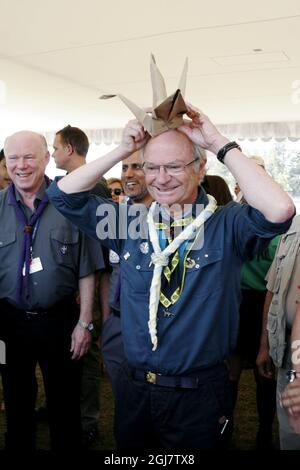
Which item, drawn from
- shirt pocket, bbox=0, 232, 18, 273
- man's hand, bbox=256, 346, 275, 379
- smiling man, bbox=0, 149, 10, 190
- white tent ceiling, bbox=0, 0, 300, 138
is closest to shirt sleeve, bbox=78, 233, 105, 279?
shirt pocket, bbox=0, 232, 18, 273

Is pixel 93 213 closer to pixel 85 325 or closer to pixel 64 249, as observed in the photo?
pixel 64 249

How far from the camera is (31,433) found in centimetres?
192

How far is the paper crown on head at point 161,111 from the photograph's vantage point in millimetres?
1272

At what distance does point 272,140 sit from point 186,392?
7780mm

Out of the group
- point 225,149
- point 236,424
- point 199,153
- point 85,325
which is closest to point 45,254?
point 85,325

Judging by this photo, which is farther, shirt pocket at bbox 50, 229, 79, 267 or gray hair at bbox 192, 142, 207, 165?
shirt pocket at bbox 50, 229, 79, 267

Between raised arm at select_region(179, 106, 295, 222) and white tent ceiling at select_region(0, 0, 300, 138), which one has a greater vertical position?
white tent ceiling at select_region(0, 0, 300, 138)

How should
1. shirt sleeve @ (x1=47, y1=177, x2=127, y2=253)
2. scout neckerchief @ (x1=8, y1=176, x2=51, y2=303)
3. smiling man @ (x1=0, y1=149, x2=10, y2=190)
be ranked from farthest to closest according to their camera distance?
smiling man @ (x1=0, y1=149, x2=10, y2=190)
scout neckerchief @ (x1=8, y1=176, x2=51, y2=303)
shirt sleeve @ (x1=47, y1=177, x2=127, y2=253)

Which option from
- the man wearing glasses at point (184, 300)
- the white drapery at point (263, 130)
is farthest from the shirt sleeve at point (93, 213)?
the white drapery at point (263, 130)

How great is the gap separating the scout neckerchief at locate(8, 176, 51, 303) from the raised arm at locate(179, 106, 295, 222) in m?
0.81

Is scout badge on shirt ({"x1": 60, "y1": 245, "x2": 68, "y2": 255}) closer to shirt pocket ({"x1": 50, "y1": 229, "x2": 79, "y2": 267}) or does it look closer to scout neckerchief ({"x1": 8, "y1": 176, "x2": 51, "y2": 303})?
shirt pocket ({"x1": 50, "y1": 229, "x2": 79, "y2": 267})

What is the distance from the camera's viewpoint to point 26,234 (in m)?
1.84

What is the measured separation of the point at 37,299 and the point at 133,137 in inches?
31.9

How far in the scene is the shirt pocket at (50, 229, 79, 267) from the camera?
6.11 feet
